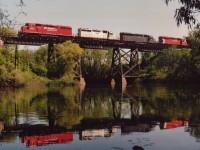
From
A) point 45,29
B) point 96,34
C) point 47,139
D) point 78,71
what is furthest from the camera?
point 96,34

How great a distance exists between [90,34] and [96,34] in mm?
1532

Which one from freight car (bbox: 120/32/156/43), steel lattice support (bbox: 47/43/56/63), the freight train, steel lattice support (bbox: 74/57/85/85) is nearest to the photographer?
the freight train

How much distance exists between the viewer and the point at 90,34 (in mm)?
72312

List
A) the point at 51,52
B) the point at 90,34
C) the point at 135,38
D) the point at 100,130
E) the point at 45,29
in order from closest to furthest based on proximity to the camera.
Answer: the point at 100,130 < the point at 45,29 < the point at 51,52 < the point at 90,34 < the point at 135,38

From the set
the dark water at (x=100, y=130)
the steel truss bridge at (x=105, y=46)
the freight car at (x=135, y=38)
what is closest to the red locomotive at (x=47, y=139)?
the dark water at (x=100, y=130)

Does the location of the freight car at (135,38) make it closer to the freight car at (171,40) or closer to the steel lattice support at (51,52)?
the freight car at (171,40)

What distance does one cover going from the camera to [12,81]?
50719mm

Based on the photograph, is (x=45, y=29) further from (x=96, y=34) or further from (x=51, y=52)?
(x=96, y=34)

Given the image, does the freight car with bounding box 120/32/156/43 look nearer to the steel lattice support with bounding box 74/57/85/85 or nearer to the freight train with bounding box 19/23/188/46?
the freight train with bounding box 19/23/188/46

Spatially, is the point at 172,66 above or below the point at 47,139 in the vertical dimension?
above

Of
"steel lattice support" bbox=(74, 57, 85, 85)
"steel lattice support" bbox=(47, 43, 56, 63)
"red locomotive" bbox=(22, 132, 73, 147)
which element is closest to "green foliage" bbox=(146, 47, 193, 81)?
"steel lattice support" bbox=(74, 57, 85, 85)

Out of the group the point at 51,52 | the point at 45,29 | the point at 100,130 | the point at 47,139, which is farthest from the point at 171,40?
the point at 47,139

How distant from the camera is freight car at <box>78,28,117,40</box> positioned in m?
71.8

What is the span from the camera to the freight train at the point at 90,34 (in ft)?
205
